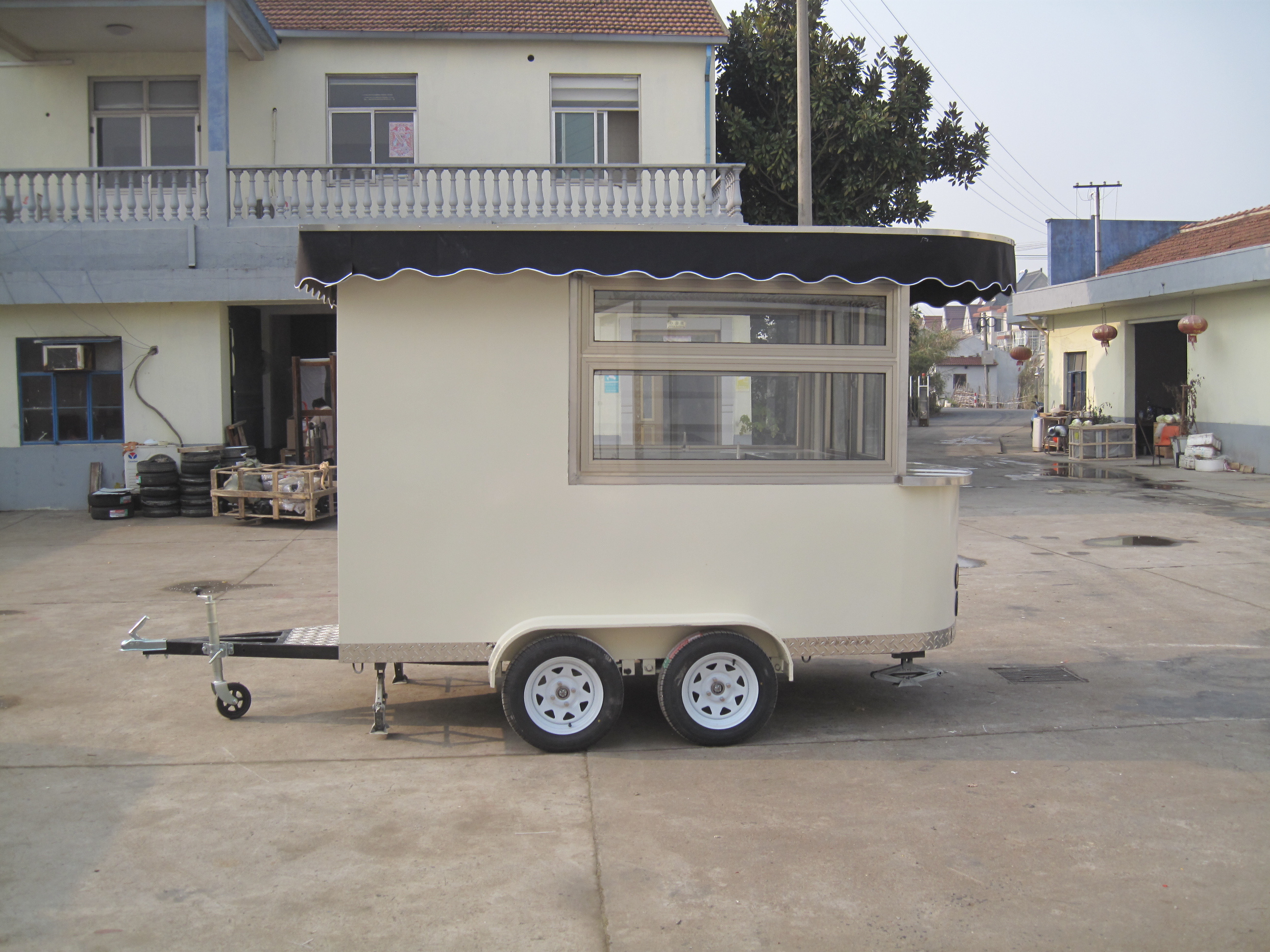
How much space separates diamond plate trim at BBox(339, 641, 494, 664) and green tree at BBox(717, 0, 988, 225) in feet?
51.9

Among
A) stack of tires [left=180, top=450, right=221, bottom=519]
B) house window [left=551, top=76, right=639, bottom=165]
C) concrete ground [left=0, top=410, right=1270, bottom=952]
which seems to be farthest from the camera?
house window [left=551, top=76, right=639, bottom=165]

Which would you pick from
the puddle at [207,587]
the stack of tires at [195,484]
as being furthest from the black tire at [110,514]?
the puddle at [207,587]

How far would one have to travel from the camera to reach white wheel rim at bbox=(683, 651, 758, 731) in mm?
5258

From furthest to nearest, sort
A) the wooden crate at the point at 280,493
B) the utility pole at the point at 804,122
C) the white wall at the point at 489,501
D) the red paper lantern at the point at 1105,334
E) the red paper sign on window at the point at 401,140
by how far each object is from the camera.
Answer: the red paper lantern at the point at 1105,334 → the red paper sign on window at the point at 401,140 → the utility pole at the point at 804,122 → the wooden crate at the point at 280,493 → the white wall at the point at 489,501

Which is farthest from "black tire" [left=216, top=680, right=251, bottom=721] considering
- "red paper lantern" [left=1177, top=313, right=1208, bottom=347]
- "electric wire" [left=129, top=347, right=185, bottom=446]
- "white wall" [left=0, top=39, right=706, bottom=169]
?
"red paper lantern" [left=1177, top=313, right=1208, bottom=347]

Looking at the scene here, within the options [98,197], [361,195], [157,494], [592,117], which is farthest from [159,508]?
[592,117]

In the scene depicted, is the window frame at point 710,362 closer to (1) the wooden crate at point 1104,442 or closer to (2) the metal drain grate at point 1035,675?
(2) the metal drain grate at point 1035,675

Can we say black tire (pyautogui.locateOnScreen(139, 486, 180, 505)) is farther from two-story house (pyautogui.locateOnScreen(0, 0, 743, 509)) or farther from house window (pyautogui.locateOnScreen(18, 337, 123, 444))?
house window (pyautogui.locateOnScreen(18, 337, 123, 444))

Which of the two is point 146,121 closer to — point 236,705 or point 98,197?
point 98,197

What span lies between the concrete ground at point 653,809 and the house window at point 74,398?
874 cm

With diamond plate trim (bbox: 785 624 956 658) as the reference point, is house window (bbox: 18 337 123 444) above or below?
above

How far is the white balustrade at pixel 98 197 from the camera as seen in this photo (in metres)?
15.5

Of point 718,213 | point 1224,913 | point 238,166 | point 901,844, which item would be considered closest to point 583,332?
point 901,844

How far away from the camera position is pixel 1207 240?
23.9 m
